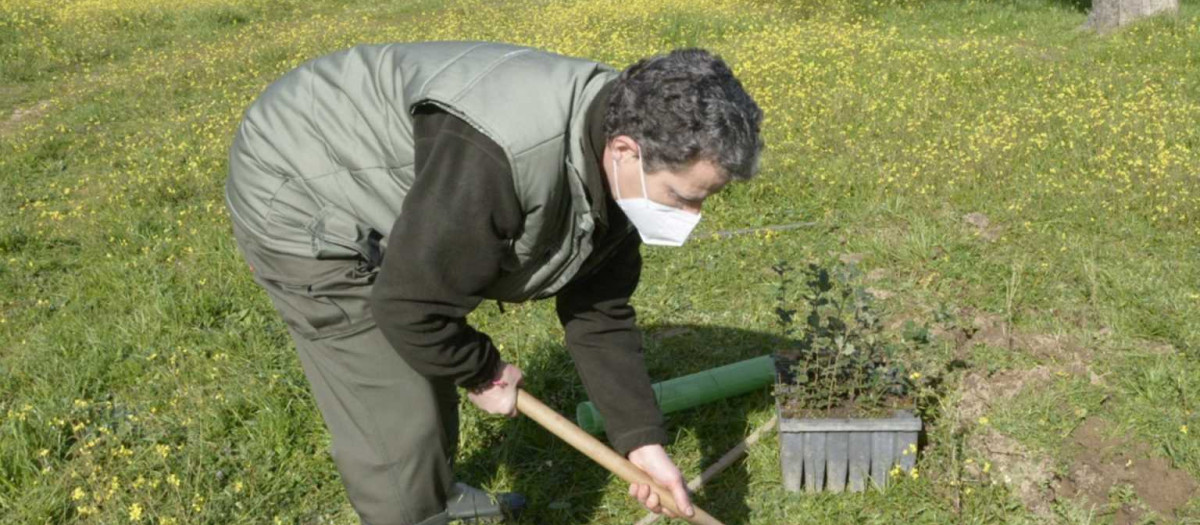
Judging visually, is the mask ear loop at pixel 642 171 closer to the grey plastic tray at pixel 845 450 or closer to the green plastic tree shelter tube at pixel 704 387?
the grey plastic tray at pixel 845 450

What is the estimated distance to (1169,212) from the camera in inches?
217

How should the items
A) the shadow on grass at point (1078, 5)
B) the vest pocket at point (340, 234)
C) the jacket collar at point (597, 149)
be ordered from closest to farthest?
the jacket collar at point (597, 149), the vest pocket at point (340, 234), the shadow on grass at point (1078, 5)

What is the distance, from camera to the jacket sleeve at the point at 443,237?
2164 mm

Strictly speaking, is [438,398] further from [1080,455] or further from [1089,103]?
[1089,103]

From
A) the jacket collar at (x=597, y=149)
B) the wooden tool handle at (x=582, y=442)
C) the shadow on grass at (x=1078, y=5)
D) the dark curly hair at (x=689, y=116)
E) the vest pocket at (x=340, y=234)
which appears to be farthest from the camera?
the shadow on grass at (x=1078, y=5)

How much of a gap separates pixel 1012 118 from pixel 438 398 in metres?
5.23

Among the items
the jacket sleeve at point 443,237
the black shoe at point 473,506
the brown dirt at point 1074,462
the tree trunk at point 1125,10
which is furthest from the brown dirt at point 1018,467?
the tree trunk at point 1125,10

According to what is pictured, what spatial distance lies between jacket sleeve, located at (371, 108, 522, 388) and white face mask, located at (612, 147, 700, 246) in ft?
0.78

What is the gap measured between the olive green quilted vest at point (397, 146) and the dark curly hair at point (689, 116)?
0.16 m

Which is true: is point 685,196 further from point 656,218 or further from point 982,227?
point 982,227

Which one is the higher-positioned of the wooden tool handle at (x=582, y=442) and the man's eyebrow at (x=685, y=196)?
the man's eyebrow at (x=685, y=196)

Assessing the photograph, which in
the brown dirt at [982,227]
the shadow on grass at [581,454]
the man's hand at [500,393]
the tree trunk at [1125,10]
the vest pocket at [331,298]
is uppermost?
the vest pocket at [331,298]

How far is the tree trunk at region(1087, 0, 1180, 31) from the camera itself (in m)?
10.4

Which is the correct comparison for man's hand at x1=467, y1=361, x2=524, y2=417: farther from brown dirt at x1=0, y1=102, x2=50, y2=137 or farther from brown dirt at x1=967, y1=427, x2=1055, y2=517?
brown dirt at x1=0, y1=102, x2=50, y2=137
